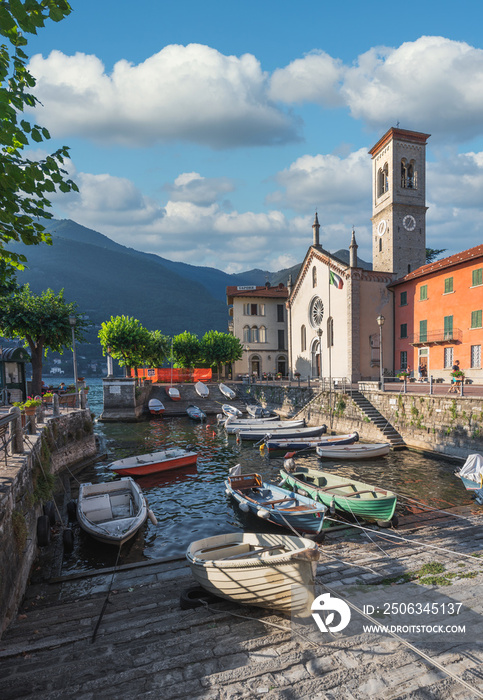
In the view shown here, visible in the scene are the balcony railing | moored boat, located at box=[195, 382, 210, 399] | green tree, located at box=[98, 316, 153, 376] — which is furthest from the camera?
moored boat, located at box=[195, 382, 210, 399]

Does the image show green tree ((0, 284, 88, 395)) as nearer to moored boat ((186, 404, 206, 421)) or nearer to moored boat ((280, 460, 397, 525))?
moored boat ((186, 404, 206, 421))

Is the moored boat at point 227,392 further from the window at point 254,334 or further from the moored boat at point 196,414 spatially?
the window at point 254,334

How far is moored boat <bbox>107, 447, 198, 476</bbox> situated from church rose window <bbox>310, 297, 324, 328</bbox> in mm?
29368

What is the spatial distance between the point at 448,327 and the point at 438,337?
1.21 meters

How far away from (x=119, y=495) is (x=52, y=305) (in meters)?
20.4

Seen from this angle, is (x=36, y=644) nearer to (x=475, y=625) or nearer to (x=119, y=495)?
(x=475, y=625)

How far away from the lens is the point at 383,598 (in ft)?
21.4

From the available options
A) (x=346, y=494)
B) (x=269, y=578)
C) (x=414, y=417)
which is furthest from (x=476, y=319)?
(x=269, y=578)

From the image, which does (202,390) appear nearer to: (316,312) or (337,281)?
(316,312)

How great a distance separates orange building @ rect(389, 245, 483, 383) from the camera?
1137 inches

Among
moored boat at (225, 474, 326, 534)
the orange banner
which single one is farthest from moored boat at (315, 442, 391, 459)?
the orange banner

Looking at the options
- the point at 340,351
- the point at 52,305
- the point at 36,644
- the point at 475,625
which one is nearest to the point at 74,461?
the point at 52,305

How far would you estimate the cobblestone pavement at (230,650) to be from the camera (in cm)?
467

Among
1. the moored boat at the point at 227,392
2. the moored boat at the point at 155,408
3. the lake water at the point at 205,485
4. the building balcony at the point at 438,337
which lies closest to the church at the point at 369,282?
the building balcony at the point at 438,337
